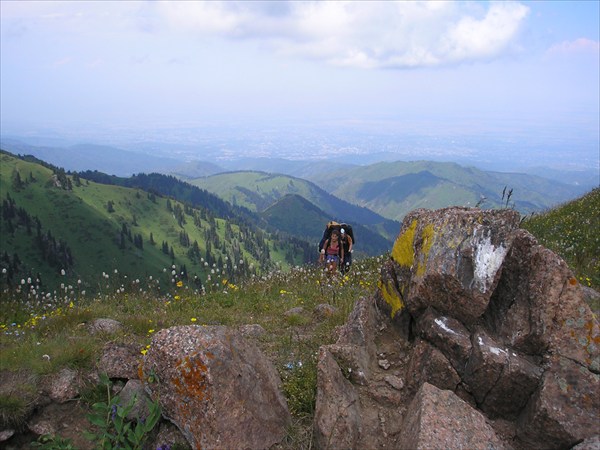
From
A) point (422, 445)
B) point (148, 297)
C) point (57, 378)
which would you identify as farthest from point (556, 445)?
point (148, 297)

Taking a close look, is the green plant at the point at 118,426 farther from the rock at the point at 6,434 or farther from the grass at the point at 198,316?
the rock at the point at 6,434

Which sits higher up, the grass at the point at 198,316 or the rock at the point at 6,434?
the grass at the point at 198,316

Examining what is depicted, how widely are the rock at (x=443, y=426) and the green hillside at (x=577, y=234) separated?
26.9 ft

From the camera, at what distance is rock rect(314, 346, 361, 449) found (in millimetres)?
5090

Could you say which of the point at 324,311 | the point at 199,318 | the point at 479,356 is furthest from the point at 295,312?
the point at 479,356

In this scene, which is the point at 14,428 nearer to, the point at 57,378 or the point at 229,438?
the point at 57,378

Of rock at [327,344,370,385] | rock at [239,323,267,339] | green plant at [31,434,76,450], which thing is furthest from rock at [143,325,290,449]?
rock at [239,323,267,339]

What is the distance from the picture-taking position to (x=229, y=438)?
4.95 meters

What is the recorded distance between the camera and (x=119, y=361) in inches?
256

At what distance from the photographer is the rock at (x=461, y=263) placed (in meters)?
5.91

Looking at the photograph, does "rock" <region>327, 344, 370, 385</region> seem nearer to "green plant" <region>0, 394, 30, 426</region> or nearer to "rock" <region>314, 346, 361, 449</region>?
"rock" <region>314, 346, 361, 449</region>

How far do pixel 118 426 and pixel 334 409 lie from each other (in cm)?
275

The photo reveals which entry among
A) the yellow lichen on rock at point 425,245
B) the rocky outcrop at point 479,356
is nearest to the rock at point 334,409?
the rocky outcrop at point 479,356

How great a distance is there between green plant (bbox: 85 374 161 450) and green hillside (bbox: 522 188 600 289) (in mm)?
11211
